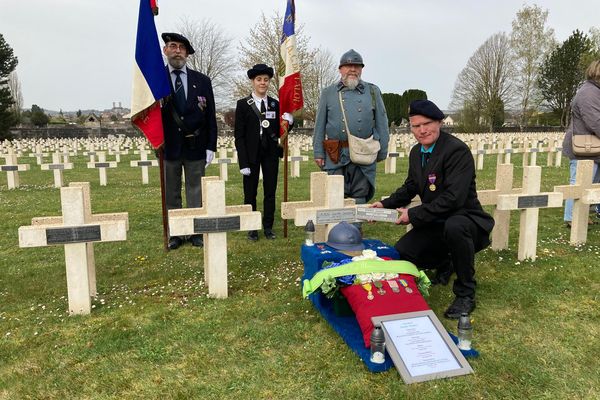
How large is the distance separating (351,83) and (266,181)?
1.72 metres

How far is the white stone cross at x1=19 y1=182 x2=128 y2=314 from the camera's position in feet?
11.1

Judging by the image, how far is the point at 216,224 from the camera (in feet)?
12.3

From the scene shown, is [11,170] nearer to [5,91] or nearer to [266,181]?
[266,181]

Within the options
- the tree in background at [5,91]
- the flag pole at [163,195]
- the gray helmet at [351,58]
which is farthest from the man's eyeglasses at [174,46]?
the tree in background at [5,91]

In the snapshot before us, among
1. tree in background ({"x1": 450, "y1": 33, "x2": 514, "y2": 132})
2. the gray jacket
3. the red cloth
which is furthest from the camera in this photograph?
tree in background ({"x1": 450, "y1": 33, "x2": 514, "y2": 132})

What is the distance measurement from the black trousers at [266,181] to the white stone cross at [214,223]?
190 cm

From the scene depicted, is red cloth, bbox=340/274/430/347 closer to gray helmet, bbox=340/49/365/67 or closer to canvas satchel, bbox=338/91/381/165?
canvas satchel, bbox=338/91/381/165

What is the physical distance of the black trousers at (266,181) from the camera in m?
5.82

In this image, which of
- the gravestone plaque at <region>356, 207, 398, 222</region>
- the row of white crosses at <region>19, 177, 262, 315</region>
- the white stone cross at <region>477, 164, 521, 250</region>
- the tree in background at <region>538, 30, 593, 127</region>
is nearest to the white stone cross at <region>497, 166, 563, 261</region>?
the white stone cross at <region>477, 164, 521, 250</region>

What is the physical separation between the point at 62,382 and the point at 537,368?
2793mm

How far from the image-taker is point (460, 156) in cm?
351

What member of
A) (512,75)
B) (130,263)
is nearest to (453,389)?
(130,263)

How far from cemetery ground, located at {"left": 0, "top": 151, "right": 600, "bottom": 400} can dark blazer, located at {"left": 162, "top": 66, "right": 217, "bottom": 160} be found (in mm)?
1182

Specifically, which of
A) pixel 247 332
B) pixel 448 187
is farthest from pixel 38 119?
pixel 448 187
